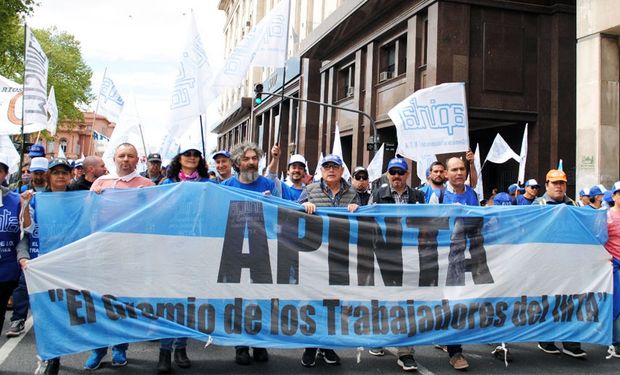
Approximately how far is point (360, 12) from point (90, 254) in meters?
16.8

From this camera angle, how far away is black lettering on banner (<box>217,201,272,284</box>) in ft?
15.6

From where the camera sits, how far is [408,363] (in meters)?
4.75

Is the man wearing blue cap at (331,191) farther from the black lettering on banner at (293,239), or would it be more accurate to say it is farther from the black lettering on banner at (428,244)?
the black lettering on banner at (428,244)

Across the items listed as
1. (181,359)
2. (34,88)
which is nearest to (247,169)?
(181,359)

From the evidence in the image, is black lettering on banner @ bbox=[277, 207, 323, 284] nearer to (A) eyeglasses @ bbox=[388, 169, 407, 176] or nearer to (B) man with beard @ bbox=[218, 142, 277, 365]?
(B) man with beard @ bbox=[218, 142, 277, 365]

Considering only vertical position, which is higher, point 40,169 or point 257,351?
point 40,169

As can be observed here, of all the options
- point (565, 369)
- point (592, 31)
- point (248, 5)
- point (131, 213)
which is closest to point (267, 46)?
point (131, 213)

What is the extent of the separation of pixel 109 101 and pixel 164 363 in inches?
401

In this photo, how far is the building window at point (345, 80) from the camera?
23.6m

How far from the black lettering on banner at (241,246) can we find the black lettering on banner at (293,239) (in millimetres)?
136

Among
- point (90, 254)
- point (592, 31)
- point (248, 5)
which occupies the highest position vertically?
point (248, 5)

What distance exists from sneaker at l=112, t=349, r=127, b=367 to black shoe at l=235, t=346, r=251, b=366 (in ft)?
→ 3.18

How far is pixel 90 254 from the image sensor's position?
4484 mm

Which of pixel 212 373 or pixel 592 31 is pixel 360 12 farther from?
pixel 212 373
